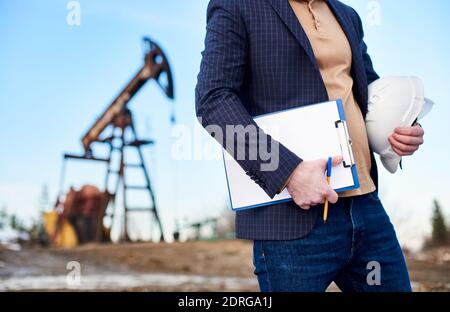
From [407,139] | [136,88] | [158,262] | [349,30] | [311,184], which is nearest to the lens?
[311,184]

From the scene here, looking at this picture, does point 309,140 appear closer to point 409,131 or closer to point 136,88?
point 409,131

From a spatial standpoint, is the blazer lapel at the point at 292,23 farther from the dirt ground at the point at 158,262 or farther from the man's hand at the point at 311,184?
the dirt ground at the point at 158,262

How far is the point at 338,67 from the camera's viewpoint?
1.56m

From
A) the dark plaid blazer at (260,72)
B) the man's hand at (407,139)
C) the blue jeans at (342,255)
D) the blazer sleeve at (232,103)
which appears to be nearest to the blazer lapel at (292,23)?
the dark plaid blazer at (260,72)

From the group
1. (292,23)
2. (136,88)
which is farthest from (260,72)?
(136,88)

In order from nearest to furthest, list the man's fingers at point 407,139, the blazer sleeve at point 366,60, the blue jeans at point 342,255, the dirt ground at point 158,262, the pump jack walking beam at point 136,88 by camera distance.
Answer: the blue jeans at point 342,255 < the man's fingers at point 407,139 < the blazer sleeve at point 366,60 < the dirt ground at point 158,262 < the pump jack walking beam at point 136,88

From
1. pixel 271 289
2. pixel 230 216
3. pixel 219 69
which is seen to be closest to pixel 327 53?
pixel 219 69

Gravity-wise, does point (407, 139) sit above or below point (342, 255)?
above

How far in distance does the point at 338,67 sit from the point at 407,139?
308 millimetres

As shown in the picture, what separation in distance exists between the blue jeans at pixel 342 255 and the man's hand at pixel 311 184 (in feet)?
0.48

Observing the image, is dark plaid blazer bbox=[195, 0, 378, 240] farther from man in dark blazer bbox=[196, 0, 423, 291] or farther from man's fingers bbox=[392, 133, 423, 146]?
man's fingers bbox=[392, 133, 423, 146]

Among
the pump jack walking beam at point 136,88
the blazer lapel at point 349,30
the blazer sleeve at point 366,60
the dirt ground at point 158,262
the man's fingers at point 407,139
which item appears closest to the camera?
the man's fingers at point 407,139

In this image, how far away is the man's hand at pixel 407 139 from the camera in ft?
4.98
